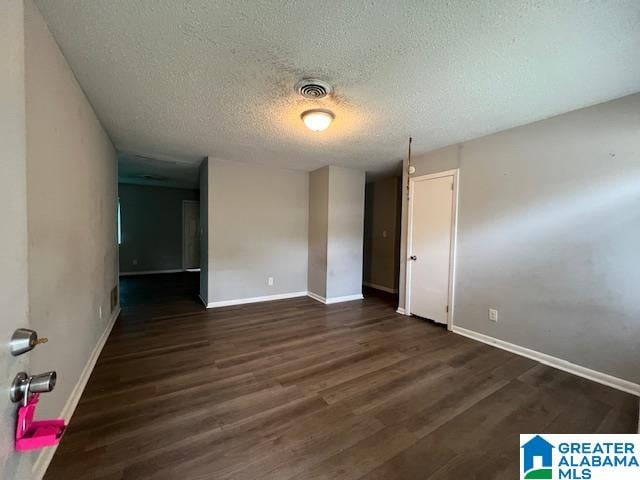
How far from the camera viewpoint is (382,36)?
148 cm

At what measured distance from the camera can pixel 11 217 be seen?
1.99 ft

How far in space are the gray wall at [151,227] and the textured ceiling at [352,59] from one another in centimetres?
467

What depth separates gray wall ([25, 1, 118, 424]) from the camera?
1300 mm

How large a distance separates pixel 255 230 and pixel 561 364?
4.11 metres

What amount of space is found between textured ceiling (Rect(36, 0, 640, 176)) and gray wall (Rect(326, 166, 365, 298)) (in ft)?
5.74

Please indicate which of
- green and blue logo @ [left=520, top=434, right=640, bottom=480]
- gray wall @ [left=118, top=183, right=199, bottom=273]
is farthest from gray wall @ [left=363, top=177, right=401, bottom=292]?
gray wall @ [left=118, top=183, right=199, bottom=273]

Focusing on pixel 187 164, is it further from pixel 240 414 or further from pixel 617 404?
pixel 617 404

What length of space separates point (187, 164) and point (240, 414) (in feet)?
13.4

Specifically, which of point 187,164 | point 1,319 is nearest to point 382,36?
point 1,319

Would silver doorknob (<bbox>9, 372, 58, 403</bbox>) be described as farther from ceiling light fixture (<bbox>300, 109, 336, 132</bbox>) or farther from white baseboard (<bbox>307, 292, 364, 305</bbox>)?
white baseboard (<bbox>307, 292, 364, 305</bbox>)

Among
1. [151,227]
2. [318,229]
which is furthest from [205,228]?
[151,227]

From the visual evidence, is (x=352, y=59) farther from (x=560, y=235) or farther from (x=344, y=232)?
(x=344, y=232)

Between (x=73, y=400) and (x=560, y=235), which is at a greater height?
(x=560, y=235)

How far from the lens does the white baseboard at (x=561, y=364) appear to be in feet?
6.82
